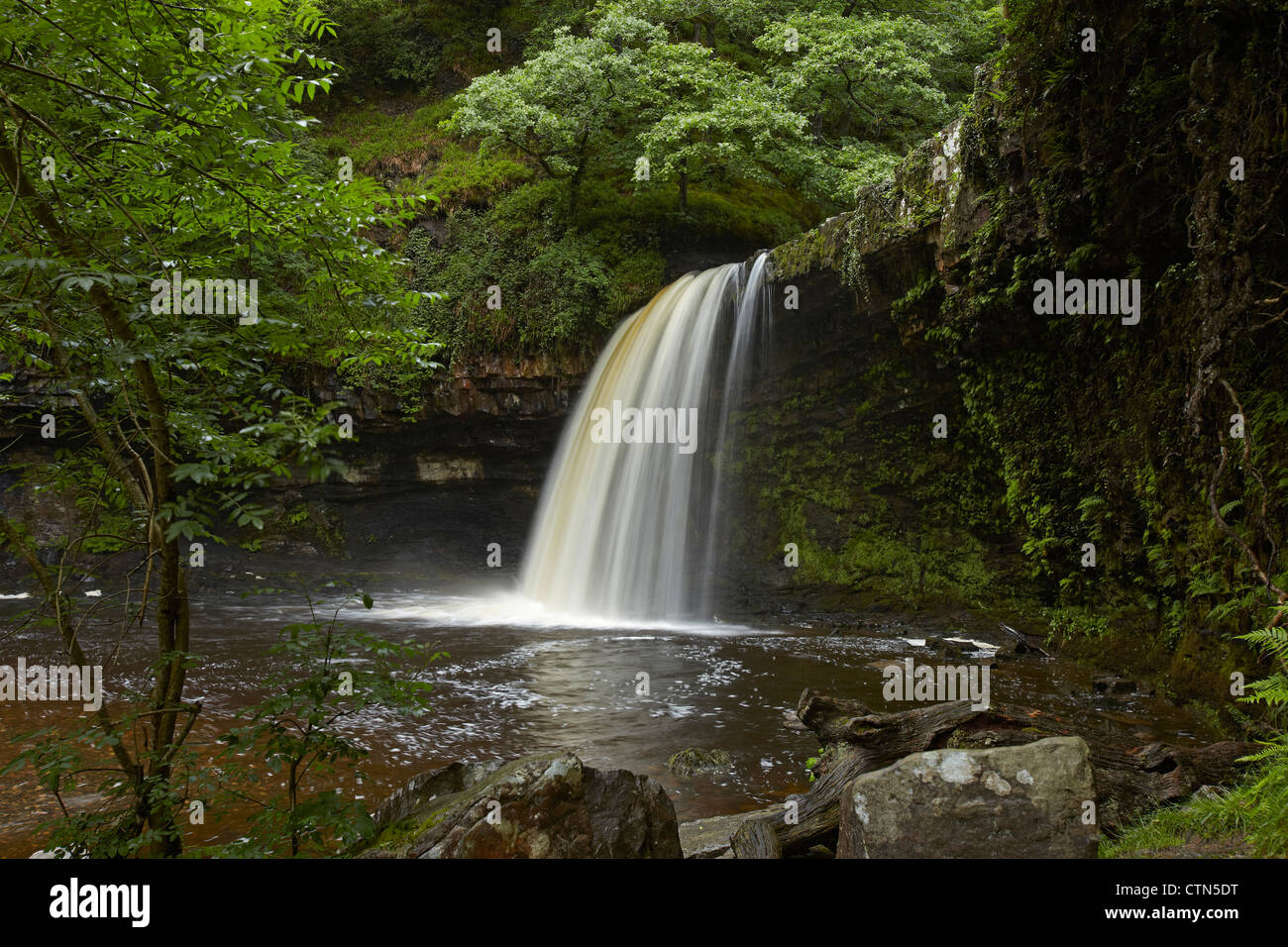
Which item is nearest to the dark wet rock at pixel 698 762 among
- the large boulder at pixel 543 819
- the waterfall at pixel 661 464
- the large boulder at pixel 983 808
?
the large boulder at pixel 543 819

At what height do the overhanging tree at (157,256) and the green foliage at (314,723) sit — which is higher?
the overhanging tree at (157,256)

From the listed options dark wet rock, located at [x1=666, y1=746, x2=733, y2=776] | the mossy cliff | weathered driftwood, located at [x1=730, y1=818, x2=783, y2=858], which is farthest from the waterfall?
weathered driftwood, located at [x1=730, y1=818, x2=783, y2=858]

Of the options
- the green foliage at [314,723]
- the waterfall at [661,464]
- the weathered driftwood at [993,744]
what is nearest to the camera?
the green foliage at [314,723]

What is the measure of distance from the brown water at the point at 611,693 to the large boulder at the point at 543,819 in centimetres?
160

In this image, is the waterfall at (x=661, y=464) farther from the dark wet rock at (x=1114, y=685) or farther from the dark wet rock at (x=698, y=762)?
the dark wet rock at (x=698, y=762)

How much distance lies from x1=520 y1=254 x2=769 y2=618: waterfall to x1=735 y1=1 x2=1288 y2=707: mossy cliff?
719mm

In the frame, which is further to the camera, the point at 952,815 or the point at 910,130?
the point at 910,130

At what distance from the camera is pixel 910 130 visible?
63.0 feet

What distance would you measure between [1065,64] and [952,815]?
716cm

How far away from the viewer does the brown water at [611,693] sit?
19.6ft

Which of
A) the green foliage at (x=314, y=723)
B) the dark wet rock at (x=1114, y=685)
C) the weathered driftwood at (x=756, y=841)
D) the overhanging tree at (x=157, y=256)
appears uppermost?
the overhanging tree at (x=157, y=256)

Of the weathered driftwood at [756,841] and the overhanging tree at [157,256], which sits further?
the weathered driftwood at [756,841]

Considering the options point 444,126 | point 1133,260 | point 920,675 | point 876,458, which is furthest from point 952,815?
point 444,126
